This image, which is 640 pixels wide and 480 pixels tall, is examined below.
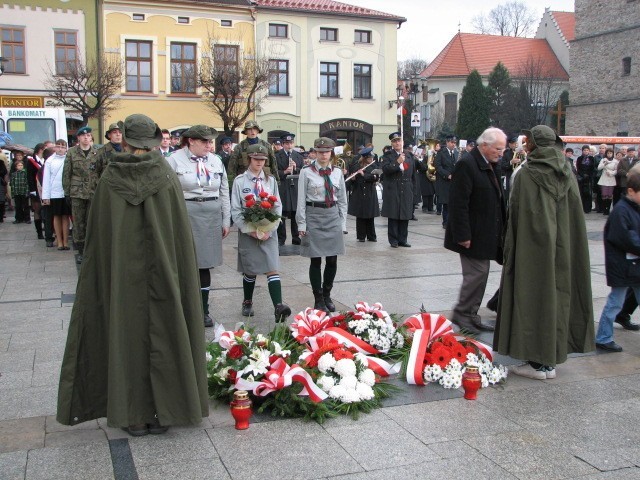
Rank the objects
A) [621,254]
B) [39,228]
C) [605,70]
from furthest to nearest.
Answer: [605,70]
[39,228]
[621,254]

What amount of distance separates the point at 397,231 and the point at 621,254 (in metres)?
7.11

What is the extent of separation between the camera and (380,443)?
4.18 m

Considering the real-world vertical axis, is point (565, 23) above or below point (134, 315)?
above

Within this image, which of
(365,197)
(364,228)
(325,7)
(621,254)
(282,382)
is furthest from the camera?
(325,7)

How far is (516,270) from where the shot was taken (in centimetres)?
535

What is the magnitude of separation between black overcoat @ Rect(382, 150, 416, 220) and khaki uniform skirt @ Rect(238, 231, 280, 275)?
605 cm

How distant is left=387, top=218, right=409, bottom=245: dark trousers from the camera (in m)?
13.0

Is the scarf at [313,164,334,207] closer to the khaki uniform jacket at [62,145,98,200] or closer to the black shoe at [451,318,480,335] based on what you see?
the black shoe at [451,318,480,335]

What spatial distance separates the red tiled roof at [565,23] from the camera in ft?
210

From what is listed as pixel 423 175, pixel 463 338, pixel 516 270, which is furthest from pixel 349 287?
pixel 423 175

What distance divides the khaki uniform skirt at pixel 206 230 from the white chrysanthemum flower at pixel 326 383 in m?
2.24

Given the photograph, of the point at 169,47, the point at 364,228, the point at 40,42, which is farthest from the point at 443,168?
the point at 40,42

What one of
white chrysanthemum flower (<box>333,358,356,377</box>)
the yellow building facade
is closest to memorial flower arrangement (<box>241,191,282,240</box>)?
white chrysanthemum flower (<box>333,358,356,377</box>)

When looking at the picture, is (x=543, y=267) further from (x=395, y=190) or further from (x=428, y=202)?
(x=428, y=202)
